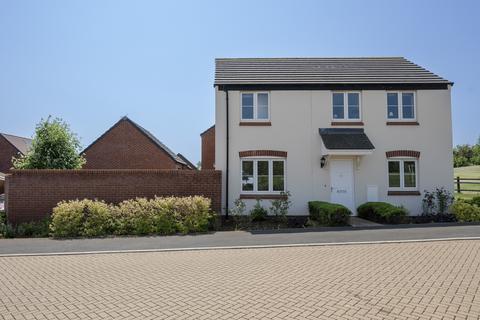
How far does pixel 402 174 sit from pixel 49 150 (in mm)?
15481

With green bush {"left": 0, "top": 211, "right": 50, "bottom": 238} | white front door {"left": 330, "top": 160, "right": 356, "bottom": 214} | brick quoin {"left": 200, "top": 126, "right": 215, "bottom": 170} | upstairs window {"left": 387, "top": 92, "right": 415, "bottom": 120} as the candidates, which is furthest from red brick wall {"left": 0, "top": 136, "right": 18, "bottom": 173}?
upstairs window {"left": 387, "top": 92, "right": 415, "bottom": 120}

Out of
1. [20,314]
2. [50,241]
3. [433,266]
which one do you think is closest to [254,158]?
[50,241]

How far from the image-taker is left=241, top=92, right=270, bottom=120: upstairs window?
16125mm

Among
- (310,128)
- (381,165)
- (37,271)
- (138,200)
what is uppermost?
(310,128)

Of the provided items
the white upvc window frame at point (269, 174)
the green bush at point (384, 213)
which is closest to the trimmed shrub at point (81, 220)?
the white upvc window frame at point (269, 174)

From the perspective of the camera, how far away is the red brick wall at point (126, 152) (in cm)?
2691

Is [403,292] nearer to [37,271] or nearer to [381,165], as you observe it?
[37,271]

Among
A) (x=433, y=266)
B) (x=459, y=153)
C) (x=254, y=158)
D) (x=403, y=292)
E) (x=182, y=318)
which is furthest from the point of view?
(x=459, y=153)

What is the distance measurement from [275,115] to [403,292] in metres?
10.9

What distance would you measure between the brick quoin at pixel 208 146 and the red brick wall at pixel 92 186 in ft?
35.4

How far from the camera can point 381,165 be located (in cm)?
1590

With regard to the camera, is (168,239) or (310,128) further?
(310,128)

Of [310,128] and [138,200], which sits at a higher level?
[310,128]

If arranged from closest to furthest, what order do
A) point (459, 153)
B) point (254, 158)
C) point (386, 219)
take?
1. point (386, 219)
2. point (254, 158)
3. point (459, 153)
